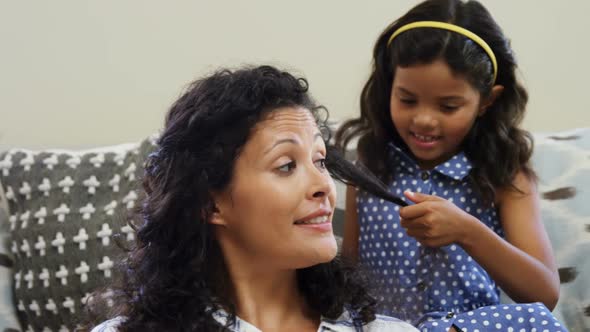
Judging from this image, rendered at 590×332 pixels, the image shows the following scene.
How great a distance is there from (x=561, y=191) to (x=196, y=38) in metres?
0.93

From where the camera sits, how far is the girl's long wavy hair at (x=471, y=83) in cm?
150

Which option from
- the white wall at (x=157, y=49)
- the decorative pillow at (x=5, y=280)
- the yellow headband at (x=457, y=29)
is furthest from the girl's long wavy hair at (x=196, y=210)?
the white wall at (x=157, y=49)

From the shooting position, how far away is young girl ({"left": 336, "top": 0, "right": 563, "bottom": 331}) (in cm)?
146

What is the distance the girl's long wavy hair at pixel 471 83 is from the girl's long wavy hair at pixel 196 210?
34 centimetres

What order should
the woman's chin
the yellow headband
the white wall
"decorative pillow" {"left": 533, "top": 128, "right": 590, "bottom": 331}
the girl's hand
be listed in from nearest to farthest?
the woman's chin
the girl's hand
the yellow headband
"decorative pillow" {"left": 533, "top": 128, "right": 590, "bottom": 331}
the white wall

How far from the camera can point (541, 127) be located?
2.14 meters

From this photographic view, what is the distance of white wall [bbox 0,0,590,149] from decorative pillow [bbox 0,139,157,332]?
363 mm

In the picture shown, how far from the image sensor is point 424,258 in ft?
5.17

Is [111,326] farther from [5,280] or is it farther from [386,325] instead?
[5,280]

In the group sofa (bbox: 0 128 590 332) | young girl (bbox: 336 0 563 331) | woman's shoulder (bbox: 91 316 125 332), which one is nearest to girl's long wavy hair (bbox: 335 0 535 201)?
young girl (bbox: 336 0 563 331)

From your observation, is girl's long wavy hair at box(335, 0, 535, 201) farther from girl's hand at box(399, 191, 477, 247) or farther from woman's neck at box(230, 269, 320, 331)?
woman's neck at box(230, 269, 320, 331)

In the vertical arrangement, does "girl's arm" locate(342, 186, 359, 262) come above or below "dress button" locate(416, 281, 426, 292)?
above

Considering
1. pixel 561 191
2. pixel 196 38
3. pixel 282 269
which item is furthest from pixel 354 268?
pixel 196 38

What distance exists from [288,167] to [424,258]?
492 mm
